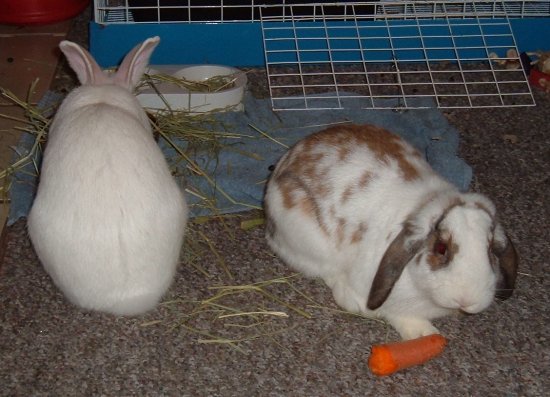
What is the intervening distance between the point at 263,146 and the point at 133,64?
83cm

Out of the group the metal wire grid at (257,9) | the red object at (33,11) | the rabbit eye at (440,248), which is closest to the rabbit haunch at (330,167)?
the rabbit eye at (440,248)

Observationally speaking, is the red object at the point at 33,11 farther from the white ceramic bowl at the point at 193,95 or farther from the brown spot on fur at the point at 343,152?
the brown spot on fur at the point at 343,152

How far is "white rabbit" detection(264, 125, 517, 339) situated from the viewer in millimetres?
2188

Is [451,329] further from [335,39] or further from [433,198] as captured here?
[335,39]

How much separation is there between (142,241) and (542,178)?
1897 mm

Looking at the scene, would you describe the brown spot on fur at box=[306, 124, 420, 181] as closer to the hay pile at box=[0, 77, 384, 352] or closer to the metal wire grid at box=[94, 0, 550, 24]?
the hay pile at box=[0, 77, 384, 352]

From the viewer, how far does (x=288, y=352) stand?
2.43 m

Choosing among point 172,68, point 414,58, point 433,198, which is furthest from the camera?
point 414,58

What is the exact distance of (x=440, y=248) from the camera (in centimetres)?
221

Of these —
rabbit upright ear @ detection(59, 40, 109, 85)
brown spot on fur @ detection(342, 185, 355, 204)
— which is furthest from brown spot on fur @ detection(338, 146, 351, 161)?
rabbit upright ear @ detection(59, 40, 109, 85)

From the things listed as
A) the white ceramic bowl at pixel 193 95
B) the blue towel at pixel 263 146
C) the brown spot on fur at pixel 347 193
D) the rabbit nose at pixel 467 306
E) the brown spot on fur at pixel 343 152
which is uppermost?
the brown spot on fur at pixel 343 152

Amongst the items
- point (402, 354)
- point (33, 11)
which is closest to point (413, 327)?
point (402, 354)

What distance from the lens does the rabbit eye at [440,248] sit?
2.20 m

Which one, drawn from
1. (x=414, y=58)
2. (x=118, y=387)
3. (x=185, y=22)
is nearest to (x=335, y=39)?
(x=414, y=58)
